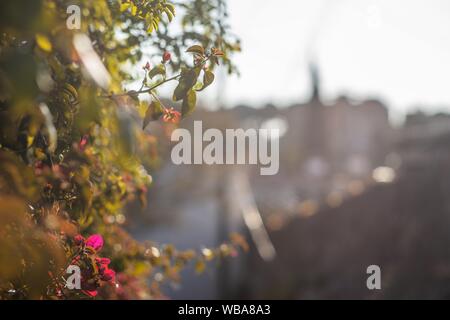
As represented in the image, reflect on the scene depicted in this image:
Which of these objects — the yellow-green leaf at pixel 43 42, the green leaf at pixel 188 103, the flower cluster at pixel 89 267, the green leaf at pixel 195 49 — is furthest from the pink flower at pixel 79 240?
the yellow-green leaf at pixel 43 42

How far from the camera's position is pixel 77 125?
4.75 feet

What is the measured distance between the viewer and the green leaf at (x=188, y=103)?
5.65ft

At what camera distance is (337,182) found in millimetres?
30797

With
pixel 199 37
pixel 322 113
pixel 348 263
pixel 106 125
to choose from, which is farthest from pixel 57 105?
pixel 322 113

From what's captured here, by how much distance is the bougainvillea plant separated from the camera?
48.1 inches

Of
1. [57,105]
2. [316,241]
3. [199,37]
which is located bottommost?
[57,105]

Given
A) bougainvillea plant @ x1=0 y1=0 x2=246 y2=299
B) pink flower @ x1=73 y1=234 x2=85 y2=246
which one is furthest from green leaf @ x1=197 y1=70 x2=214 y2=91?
pink flower @ x1=73 y1=234 x2=85 y2=246

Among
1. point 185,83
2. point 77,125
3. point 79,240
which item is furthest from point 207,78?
point 79,240

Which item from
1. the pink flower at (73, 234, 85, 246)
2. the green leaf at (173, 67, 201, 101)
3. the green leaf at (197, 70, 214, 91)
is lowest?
the pink flower at (73, 234, 85, 246)

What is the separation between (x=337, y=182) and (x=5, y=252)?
30.4m

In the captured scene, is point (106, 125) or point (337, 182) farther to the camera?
point (337, 182)

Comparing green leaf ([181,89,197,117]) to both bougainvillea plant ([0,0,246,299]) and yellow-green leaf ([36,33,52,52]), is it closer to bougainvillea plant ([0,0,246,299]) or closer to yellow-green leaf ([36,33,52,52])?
bougainvillea plant ([0,0,246,299])

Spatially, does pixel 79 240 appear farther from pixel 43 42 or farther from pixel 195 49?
pixel 43 42
